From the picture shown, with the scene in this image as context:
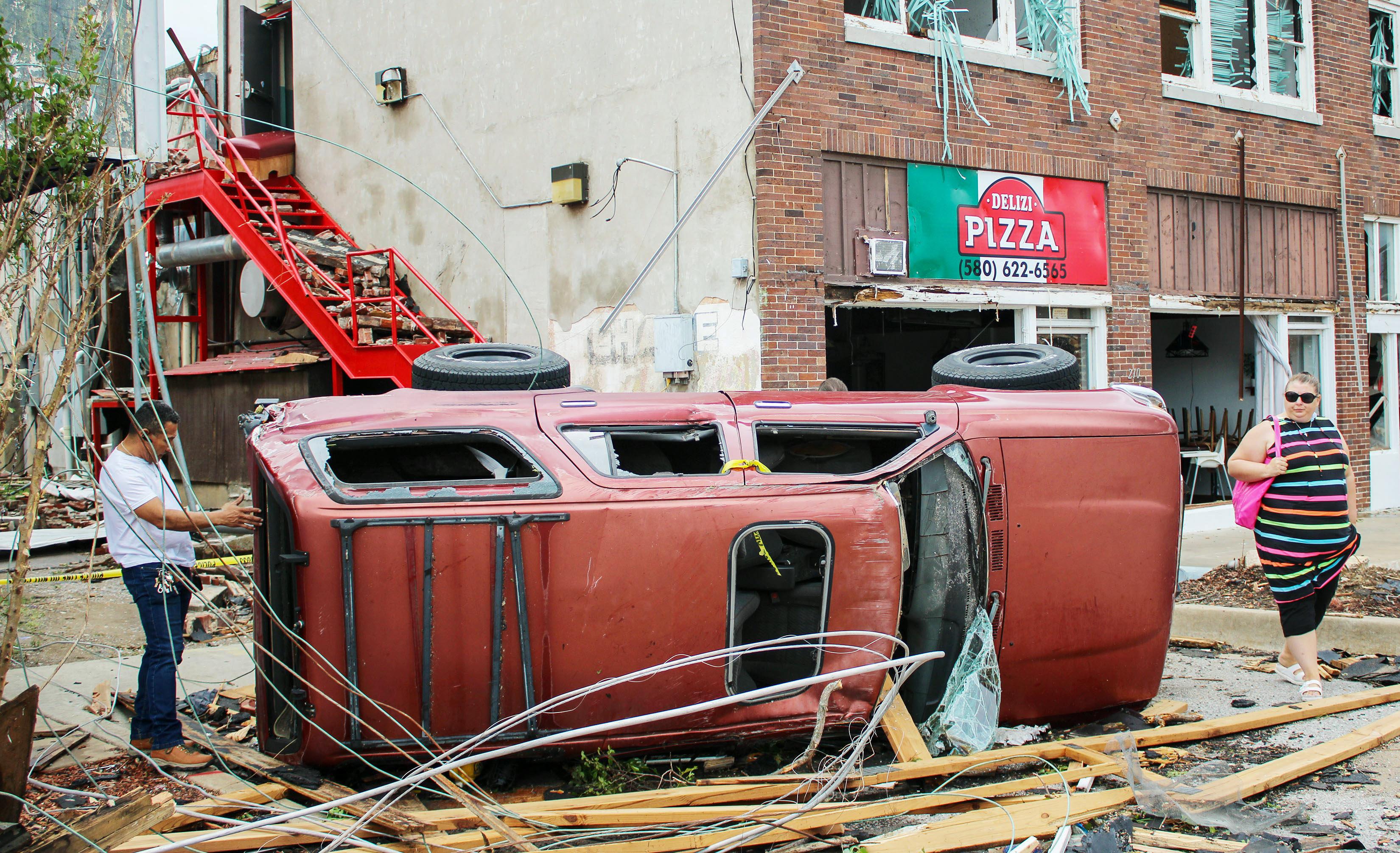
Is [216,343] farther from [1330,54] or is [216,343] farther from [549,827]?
[1330,54]

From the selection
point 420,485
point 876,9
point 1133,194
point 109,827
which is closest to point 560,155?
point 876,9

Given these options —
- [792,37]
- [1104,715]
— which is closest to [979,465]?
[1104,715]

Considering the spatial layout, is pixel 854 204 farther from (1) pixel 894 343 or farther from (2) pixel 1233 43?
(2) pixel 1233 43

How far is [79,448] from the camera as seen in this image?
58.1 feet

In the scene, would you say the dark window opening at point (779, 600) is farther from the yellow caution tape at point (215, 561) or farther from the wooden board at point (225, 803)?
the yellow caution tape at point (215, 561)

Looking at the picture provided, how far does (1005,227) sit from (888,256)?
151cm

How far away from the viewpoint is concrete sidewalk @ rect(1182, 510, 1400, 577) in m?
10.3

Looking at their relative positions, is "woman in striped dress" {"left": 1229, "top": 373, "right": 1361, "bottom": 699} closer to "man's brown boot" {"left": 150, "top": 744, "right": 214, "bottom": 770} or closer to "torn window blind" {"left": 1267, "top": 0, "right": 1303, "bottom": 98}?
"man's brown boot" {"left": 150, "top": 744, "right": 214, "bottom": 770}

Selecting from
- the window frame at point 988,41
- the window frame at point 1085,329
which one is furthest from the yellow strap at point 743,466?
the window frame at point 1085,329

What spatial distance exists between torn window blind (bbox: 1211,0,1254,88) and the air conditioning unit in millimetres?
5374

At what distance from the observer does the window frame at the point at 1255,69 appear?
42.3ft

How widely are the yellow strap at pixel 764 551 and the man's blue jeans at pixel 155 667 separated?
2595mm

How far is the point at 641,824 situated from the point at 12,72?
4707 mm

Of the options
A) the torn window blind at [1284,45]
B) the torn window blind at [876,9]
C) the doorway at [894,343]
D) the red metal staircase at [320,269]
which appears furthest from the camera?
the doorway at [894,343]
